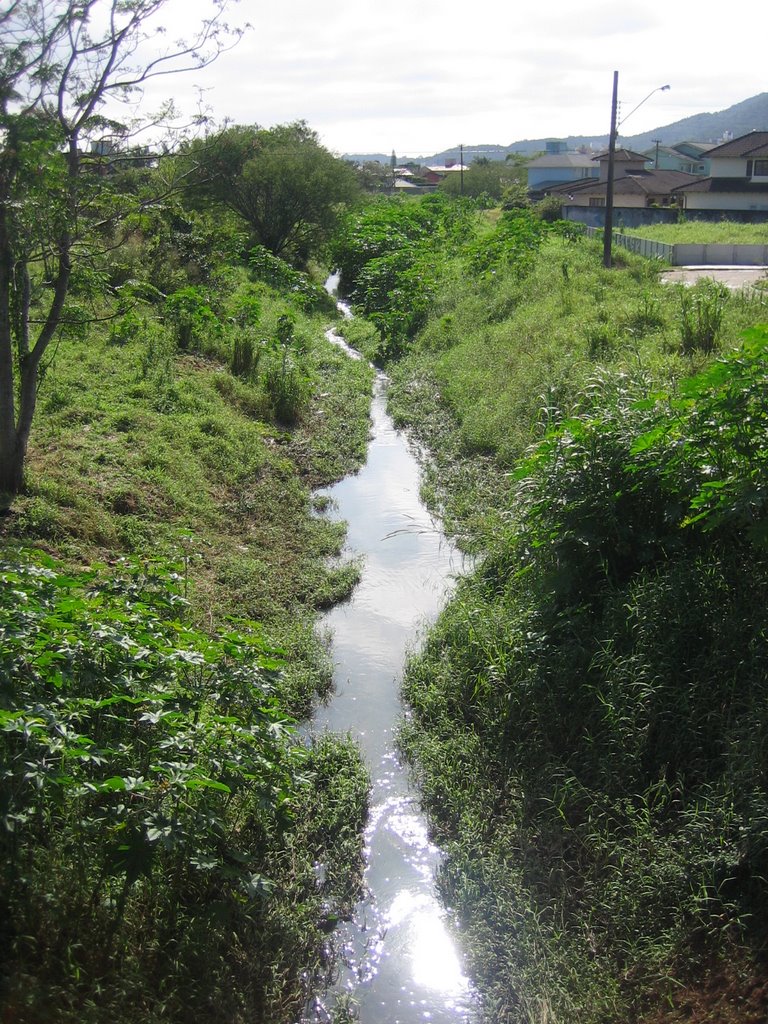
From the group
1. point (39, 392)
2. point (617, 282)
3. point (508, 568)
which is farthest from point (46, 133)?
point (617, 282)

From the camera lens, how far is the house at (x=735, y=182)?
42.0 meters

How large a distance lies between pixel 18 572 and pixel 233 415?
8.30 meters

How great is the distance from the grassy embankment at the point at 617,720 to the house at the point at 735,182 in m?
39.3

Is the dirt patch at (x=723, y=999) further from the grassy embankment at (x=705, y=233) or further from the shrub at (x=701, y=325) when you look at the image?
the grassy embankment at (x=705, y=233)

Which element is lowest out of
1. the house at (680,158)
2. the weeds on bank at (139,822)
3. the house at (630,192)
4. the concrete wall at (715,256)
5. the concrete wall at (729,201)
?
the weeds on bank at (139,822)

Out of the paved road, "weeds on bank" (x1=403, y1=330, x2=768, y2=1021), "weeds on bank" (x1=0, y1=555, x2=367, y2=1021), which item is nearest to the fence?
the paved road

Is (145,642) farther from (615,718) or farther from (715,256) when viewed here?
(715,256)

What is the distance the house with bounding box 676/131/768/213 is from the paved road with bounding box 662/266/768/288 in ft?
58.3

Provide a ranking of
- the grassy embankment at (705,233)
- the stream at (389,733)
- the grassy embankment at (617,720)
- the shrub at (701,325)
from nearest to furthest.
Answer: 1. the grassy embankment at (617,720)
2. the stream at (389,733)
3. the shrub at (701,325)
4. the grassy embankment at (705,233)

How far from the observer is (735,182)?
140 feet

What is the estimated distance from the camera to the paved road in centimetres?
2141

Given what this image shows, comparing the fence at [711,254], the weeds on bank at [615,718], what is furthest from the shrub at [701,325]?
the fence at [711,254]

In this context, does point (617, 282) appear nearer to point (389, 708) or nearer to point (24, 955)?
point (389, 708)

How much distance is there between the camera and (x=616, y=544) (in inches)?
252
